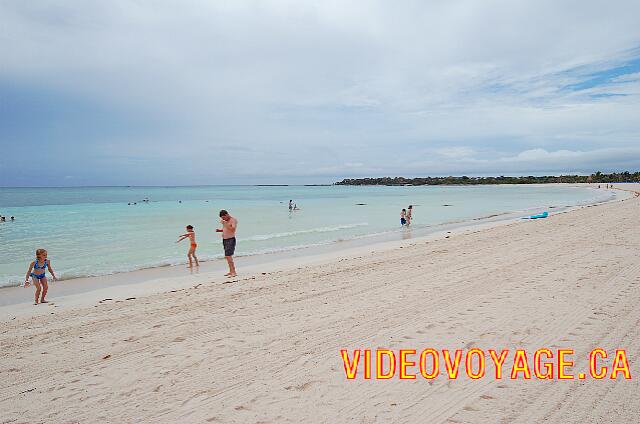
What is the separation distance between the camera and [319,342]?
195 inches

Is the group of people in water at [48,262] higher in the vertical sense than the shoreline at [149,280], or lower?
higher

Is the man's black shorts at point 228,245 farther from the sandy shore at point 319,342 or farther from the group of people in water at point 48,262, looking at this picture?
the sandy shore at point 319,342

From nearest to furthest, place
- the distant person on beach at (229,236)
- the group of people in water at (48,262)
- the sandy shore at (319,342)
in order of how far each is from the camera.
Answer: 1. the sandy shore at (319,342)
2. the group of people in water at (48,262)
3. the distant person on beach at (229,236)

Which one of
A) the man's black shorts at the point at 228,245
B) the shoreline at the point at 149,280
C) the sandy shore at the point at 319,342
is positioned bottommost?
the shoreline at the point at 149,280

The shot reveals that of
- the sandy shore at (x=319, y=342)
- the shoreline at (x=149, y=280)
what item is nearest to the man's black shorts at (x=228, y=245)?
the shoreline at (x=149, y=280)

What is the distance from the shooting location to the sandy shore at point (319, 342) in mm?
3482

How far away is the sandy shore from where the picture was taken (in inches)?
Result: 137

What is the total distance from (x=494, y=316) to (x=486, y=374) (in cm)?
180

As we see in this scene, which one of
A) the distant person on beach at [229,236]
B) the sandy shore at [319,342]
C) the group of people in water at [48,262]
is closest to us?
the sandy shore at [319,342]

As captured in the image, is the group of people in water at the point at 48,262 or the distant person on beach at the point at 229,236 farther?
the distant person on beach at the point at 229,236

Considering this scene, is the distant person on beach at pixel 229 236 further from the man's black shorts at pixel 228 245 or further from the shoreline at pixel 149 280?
the shoreline at pixel 149 280

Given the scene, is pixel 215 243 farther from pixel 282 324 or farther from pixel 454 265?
pixel 282 324

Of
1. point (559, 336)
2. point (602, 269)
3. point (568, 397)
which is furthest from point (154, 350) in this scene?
point (602, 269)

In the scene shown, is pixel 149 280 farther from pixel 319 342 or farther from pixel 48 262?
pixel 319 342
